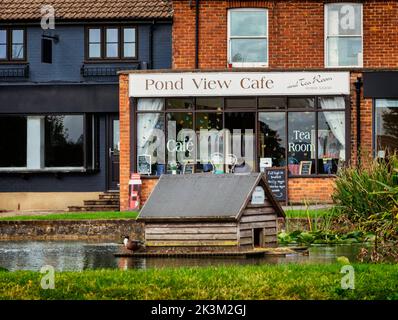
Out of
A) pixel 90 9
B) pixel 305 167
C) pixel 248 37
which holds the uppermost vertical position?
pixel 90 9

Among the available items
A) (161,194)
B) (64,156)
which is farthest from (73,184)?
(161,194)

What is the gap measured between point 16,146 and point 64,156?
148 centimetres

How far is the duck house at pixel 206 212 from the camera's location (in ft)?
63.2

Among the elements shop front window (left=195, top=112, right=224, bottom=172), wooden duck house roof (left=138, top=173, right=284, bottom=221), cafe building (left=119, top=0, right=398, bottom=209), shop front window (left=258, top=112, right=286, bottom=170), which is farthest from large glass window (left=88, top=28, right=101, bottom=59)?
wooden duck house roof (left=138, top=173, right=284, bottom=221)

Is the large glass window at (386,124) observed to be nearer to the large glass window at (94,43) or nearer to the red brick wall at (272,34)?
the red brick wall at (272,34)

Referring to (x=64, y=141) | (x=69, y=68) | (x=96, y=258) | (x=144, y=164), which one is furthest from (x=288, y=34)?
(x=96, y=258)

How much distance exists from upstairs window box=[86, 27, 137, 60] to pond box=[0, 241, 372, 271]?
1388 cm

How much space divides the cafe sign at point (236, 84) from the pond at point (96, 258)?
377 inches

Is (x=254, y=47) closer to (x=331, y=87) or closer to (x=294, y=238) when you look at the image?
(x=331, y=87)

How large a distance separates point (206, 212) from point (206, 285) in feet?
17.7

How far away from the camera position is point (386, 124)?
33281 mm

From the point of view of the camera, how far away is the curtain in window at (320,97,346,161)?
109ft

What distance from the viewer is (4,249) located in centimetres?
2339

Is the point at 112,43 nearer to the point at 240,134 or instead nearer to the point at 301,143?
the point at 240,134
